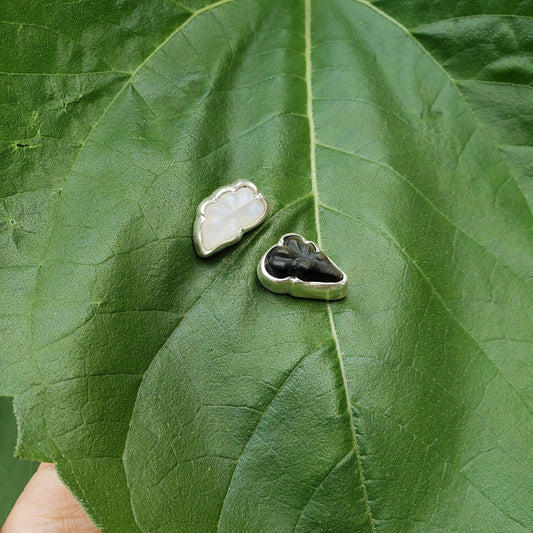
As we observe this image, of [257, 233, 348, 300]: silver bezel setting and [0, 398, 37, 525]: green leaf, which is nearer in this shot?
[257, 233, 348, 300]: silver bezel setting

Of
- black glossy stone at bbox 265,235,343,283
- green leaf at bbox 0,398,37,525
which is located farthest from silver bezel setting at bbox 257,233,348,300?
green leaf at bbox 0,398,37,525

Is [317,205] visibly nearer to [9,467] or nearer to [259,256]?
[259,256]

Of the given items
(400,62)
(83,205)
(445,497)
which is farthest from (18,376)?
(400,62)

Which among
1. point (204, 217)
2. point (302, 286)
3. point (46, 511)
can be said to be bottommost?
point (46, 511)

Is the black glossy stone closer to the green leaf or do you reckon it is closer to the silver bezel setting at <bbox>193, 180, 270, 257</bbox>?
the silver bezel setting at <bbox>193, 180, 270, 257</bbox>

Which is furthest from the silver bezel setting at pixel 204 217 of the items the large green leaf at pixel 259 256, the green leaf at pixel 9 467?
the green leaf at pixel 9 467

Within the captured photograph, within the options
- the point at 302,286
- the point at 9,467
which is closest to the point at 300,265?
the point at 302,286
